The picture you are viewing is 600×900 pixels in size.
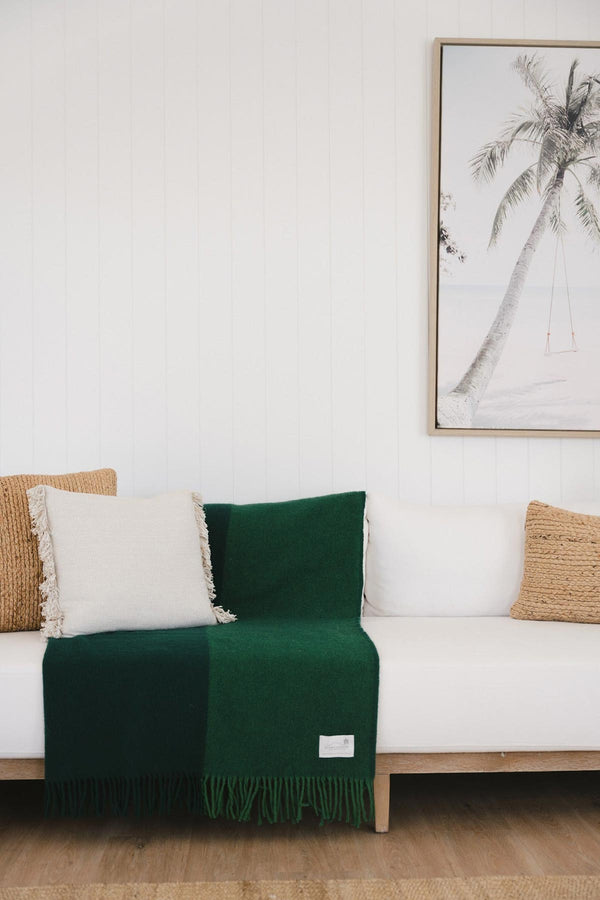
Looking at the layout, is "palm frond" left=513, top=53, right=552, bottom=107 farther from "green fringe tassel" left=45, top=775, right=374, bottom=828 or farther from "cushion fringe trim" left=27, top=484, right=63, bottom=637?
"green fringe tassel" left=45, top=775, right=374, bottom=828

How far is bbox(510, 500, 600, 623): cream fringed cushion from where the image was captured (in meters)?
2.29

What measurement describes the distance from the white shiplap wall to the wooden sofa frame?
110 centimetres

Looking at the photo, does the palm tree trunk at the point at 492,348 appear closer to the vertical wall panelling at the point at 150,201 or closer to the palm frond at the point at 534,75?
the palm frond at the point at 534,75

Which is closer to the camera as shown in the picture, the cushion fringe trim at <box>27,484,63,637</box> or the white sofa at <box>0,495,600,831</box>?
the white sofa at <box>0,495,600,831</box>

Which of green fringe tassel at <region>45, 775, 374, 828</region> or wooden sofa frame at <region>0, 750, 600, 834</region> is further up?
wooden sofa frame at <region>0, 750, 600, 834</region>

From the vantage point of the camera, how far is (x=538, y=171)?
289 centimetres

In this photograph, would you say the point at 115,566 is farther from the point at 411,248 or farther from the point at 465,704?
the point at 411,248

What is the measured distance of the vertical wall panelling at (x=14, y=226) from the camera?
9.35 feet

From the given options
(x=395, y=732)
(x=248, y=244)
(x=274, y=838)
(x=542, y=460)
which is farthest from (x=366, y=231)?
(x=274, y=838)

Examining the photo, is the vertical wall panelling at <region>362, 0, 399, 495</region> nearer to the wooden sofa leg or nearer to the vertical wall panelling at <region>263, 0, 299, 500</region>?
the vertical wall panelling at <region>263, 0, 299, 500</region>

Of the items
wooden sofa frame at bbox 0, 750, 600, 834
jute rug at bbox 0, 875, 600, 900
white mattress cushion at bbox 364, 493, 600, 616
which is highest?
white mattress cushion at bbox 364, 493, 600, 616

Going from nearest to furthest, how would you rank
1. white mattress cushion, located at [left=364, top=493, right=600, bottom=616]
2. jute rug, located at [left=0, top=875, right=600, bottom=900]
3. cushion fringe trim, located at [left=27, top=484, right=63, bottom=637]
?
jute rug, located at [left=0, top=875, right=600, bottom=900] → cushion fringe trim, located at [left=27, top=484, right=63, bottom=637] → white mattress cushion, located at [left=364, top=493, right=600, bottom=616]

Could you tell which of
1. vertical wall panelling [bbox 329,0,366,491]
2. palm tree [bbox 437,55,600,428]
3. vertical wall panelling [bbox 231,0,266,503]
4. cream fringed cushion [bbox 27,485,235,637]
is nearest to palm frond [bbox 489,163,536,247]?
palm tree [bbox 437,55,600,428]

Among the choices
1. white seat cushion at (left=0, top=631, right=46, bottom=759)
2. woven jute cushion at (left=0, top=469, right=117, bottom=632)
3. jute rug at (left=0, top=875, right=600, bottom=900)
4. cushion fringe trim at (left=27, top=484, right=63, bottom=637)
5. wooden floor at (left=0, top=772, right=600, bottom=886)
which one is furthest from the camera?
woven jute cushion at (left=0, top=469, right=117, bottom=632)
